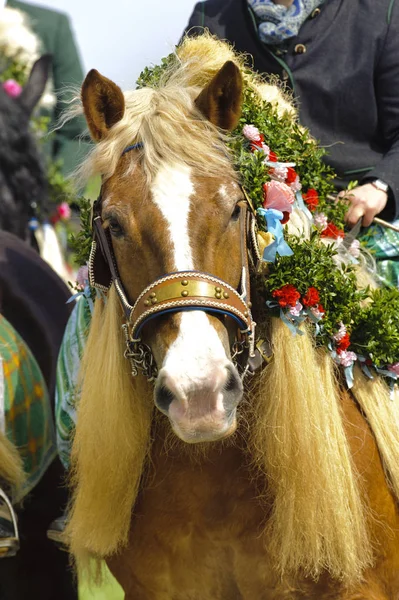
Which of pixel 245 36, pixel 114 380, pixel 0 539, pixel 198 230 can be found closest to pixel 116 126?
pixel 198 230

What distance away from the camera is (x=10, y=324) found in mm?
3939

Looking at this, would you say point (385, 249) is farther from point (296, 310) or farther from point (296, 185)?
point (296, 310)

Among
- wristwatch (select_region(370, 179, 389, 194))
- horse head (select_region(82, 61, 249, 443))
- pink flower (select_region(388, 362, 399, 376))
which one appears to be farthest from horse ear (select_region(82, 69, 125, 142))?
pink flower (select_region(388, 362, 399, 376))

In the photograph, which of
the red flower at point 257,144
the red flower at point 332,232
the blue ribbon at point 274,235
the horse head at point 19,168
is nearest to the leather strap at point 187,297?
the blue ribbon at point 274,235

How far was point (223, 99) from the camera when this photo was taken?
2830mm

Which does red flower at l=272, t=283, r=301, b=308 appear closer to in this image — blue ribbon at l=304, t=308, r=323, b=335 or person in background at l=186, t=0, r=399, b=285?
blue ribbon at l=304, t=308, r=323, b=335

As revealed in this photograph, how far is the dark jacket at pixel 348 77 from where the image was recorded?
343 cm

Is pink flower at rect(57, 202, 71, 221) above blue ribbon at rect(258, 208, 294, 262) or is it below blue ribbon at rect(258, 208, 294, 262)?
below

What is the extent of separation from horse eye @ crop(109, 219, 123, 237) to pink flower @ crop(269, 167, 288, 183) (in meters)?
0.53

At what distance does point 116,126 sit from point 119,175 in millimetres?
174

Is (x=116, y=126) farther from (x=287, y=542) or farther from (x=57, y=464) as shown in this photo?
(x=57, y=464)

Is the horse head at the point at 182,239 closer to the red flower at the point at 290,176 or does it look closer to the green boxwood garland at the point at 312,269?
the green boxwood garland at the point at 312,269

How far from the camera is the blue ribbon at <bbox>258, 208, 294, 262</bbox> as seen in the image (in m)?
2.81

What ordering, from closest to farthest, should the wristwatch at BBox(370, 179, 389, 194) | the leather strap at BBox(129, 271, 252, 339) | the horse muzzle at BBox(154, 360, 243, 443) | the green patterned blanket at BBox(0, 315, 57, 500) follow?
1. the horse muzzle at BBox(154, 360, 243, 443)
2. the leather strap at BBox(129, 271, 252, 339)
3. the wristwatch at BBox(370, 179, 389, 194)
4. the green patterned blanket at BBox(0, 315, 57, 500)
